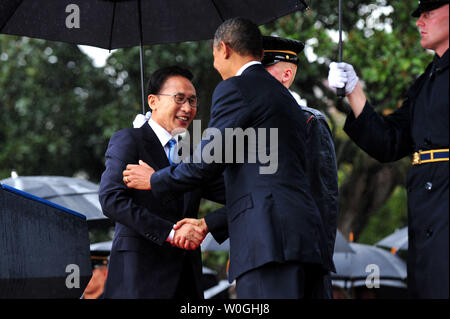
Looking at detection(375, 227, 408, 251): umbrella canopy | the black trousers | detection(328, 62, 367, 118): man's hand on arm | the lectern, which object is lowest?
the black trousers

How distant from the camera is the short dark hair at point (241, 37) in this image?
3.29 m

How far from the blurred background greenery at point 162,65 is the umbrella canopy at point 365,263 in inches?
91.2

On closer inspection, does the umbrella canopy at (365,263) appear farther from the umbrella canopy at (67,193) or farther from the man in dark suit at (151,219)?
the man in dark suit at (151,219)

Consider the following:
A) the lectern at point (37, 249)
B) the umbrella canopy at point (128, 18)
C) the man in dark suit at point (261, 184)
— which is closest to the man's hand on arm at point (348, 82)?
the man in dark suit at point (261, 184)

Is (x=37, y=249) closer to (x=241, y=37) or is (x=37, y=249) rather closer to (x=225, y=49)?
(x=225, y=49)

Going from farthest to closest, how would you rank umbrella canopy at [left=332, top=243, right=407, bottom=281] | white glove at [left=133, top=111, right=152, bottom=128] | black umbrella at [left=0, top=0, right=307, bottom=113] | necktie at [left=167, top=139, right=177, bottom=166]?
umbrella canopy at [left=332, top=243, right=407, bottom=281], black umbrella at [left=0, top=0, right=307, bottom=113], white glove at [left=133, top=111, right=152, bottom=128], necktie at [left=167, top=139, right=177, bottom=166]

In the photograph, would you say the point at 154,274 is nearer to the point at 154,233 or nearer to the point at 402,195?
the point at 154,233

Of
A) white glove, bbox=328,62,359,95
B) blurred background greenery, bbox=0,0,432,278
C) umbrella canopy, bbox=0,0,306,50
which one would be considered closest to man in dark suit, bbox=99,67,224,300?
umbrella canopy, bbox=0,0,306,50

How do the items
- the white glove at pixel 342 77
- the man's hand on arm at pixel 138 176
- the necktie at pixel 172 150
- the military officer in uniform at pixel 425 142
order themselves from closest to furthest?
the military officer in uniform at pixel 425 142
the white glove at pixel 342 77
the man's hand on arm at pixel 138 176
the necktie at pixel 172 150

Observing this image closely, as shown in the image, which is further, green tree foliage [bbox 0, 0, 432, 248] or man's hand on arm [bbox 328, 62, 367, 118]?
green tree foliage [bbox 0, 0, 432, 248]

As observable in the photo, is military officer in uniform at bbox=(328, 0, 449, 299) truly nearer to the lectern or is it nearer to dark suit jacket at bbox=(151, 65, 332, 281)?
dark suit jacket at bbox=(151, 65, 332, 281)

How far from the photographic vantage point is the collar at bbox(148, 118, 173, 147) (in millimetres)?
3852

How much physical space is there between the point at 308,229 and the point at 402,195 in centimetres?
2079

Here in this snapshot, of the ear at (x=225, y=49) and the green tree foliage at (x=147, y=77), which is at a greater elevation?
the green tree foliage at (x=147, y=77)
